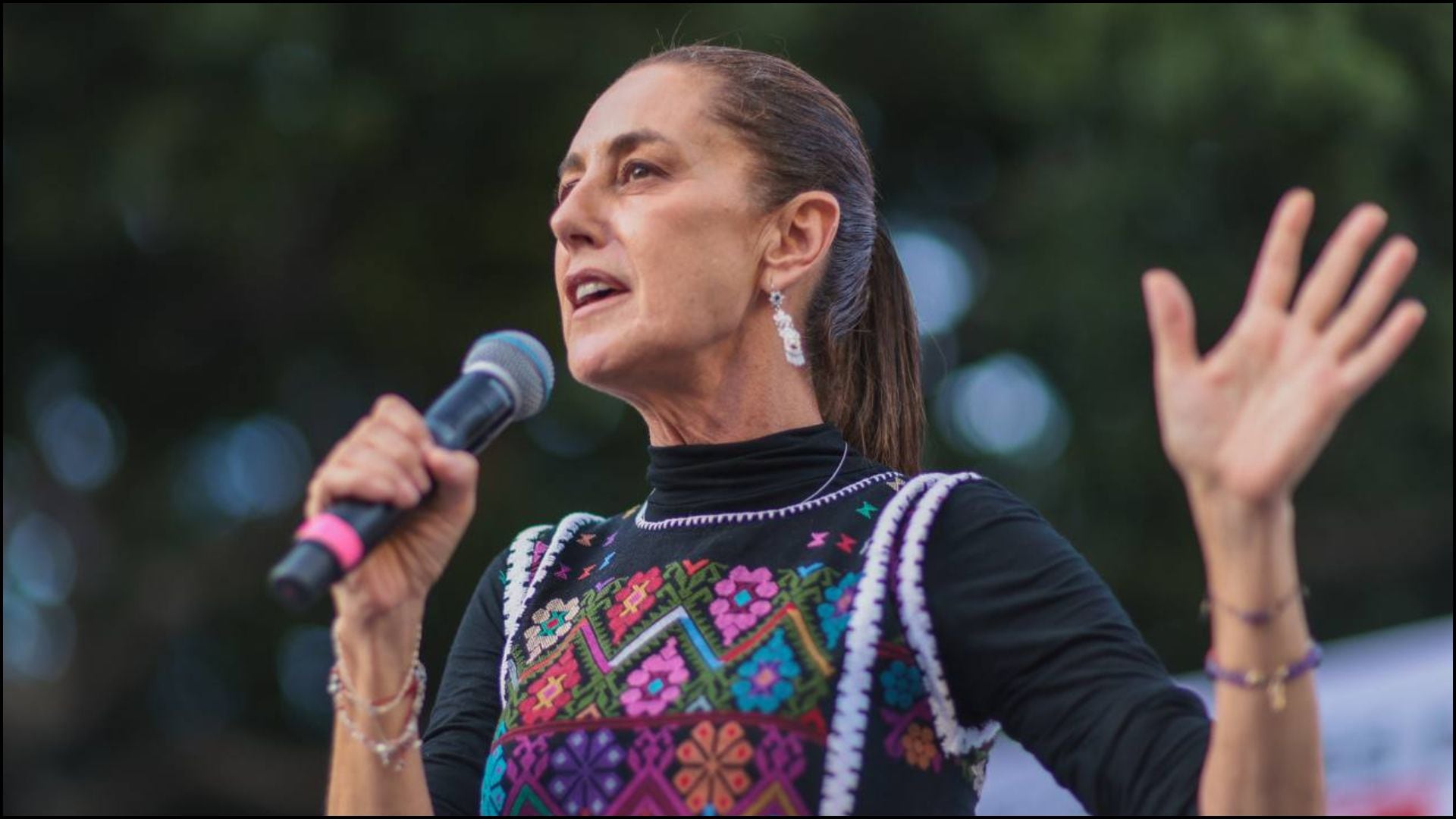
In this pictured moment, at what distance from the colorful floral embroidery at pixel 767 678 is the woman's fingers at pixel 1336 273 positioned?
27.4 inches

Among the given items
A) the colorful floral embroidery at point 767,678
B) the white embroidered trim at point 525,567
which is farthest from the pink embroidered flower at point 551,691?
the colorful floral embroidery at point 767,678

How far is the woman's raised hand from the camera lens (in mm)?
1812

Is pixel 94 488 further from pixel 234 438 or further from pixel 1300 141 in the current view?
pixel 1300 141

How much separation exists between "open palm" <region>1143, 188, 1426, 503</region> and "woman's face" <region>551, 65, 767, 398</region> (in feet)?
2.66

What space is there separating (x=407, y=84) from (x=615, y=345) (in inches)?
178

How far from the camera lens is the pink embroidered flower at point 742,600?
216 cm

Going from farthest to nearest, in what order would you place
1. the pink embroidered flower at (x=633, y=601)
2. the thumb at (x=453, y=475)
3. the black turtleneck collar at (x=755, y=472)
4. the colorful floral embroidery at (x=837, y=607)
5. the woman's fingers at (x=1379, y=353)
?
the black turtleneck collar at (x=755, y=472) < the pink embroidered flower at (x=633, y=601) < the colorful floral embroidery at (x=837, y=607) < the thumb at (x=453, y=475) < the woman's fingers at (x=1379, y=353)

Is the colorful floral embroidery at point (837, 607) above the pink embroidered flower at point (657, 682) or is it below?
above

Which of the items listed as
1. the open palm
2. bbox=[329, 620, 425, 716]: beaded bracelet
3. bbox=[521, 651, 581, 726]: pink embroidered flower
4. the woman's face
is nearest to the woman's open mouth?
the woman's face

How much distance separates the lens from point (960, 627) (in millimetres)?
2082

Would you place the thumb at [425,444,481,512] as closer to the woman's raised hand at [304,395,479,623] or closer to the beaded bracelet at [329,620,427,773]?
the woman's raised hand at [304,395,479,623]

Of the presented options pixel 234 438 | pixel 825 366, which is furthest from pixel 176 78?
pixel 825 366

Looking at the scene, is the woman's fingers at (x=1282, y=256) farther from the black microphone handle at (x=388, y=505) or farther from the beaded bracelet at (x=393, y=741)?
the beaded bracelet at (x=393, y=741)

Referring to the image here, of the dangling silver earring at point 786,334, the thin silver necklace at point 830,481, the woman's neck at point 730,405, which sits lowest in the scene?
the thin silver necklace at point 830,481
